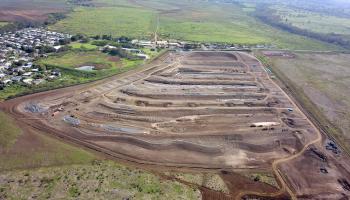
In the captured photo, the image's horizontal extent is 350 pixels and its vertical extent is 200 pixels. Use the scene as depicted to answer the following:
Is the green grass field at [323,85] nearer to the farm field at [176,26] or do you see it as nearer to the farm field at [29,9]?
the farm field at [176,26]

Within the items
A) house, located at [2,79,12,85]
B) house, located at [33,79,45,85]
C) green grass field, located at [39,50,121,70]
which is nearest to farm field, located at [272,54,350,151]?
green grass field, located at [39,50,121,70]

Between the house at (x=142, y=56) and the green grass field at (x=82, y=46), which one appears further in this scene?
the green grass field at (x=82, y=46)

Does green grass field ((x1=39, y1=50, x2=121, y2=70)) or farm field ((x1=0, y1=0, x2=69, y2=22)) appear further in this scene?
farm field ((x1=0, y1=0, x2=69, y2=22))

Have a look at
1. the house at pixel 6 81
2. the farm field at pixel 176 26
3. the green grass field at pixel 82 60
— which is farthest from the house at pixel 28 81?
the farm field at pixel 176 26

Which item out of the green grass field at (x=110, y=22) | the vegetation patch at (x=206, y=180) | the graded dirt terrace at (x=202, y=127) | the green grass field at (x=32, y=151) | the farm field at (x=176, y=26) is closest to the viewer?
the vegetation patch at (x=206, y=180)

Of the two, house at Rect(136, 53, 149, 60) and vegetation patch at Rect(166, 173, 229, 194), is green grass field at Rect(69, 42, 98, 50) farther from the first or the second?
vegetation patch at Rect(166, 173, 229, 194)

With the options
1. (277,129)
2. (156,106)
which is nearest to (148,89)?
(156,106)

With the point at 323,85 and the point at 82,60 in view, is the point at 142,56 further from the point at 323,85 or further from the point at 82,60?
the point at 323,85

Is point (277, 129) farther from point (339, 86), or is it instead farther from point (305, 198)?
point (339, 86)
